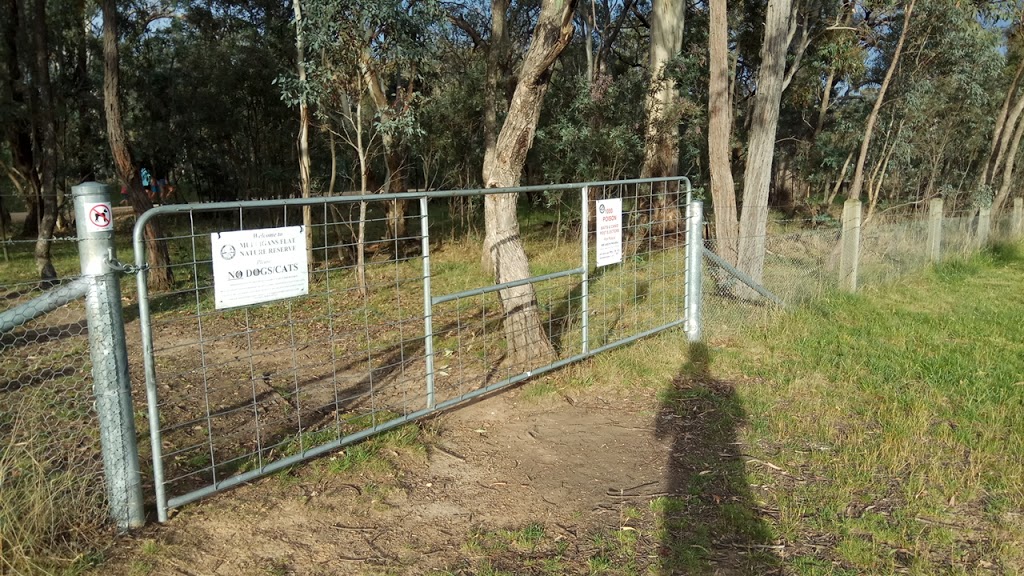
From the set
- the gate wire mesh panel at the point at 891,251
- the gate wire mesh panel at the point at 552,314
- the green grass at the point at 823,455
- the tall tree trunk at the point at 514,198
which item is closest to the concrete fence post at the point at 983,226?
the gate wire mesh panel at the point at 891,251

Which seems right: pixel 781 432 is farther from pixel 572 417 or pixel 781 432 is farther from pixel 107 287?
pixel 107 287

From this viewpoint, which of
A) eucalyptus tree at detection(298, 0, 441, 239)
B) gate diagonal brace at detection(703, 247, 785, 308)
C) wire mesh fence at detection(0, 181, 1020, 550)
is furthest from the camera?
eucalyptus tree at detection(298, 0, 441, 239)

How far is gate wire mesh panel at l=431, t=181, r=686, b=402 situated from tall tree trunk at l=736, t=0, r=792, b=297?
844 mm

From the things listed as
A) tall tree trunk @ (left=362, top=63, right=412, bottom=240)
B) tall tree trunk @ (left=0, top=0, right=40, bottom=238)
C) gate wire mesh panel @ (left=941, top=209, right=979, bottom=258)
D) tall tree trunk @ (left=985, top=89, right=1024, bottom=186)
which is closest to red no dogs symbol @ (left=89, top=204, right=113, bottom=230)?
tall tree trunk @ (left=362, top=63, right=412, bottom=240)

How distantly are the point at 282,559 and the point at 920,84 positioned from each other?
19676 mm

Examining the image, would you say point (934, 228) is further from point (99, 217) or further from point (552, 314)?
point (99, 217)

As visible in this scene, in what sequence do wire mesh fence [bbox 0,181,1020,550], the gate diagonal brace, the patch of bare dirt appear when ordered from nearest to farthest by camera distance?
the patch of bare dirt, wire mesh fence [bbox 0,181,1020,550], the gate diagonal brace

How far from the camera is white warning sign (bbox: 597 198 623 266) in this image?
6.22 meters

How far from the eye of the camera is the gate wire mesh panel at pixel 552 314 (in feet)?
21.7

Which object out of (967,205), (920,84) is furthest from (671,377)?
(967,205)

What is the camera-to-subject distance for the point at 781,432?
521cm

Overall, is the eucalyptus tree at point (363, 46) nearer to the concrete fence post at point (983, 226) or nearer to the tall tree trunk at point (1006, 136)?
the concrete fence post at point (983, 226)

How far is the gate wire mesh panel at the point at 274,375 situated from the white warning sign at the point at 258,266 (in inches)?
3.8

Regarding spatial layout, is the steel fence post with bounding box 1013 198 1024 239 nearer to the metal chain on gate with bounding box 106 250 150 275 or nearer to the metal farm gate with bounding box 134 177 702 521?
the metal farm gate with bounding box 134 177 702 521
